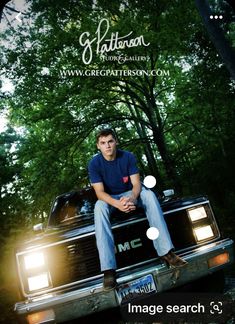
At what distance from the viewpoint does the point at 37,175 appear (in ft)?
30.4

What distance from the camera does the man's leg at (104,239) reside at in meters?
2.86

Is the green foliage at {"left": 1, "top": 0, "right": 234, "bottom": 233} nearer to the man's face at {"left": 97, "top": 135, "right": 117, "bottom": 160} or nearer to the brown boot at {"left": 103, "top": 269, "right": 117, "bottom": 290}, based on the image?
the man's face at {"left": 97, "top": 135, "right": 117, "bottom": 160}

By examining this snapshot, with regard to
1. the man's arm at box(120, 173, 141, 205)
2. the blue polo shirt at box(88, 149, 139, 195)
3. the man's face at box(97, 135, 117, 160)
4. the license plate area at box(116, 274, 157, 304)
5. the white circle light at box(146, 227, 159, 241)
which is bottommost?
the license plate area at box(116, 274, 157, 304)

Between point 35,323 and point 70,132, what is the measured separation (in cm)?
768

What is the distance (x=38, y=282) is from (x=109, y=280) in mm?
734

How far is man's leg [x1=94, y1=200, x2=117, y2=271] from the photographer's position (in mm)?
2859

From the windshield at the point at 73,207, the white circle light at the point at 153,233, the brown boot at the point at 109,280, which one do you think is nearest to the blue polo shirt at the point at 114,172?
the white circle light at the point at 153,233

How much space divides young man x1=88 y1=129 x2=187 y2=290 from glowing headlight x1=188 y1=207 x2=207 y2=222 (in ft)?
1.52

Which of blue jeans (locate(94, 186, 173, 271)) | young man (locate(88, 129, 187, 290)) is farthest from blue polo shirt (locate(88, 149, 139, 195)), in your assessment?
blue jeans (locate(94, 186, 173, 271))

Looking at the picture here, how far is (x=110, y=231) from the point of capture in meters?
2.99

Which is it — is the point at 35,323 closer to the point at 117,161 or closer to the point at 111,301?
the point at 111,301

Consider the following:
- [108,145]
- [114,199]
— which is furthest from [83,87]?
[114,199]

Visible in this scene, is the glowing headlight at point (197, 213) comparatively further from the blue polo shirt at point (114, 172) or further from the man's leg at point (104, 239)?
the man's leg at point (104, 239)

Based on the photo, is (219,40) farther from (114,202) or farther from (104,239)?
(104,239)
